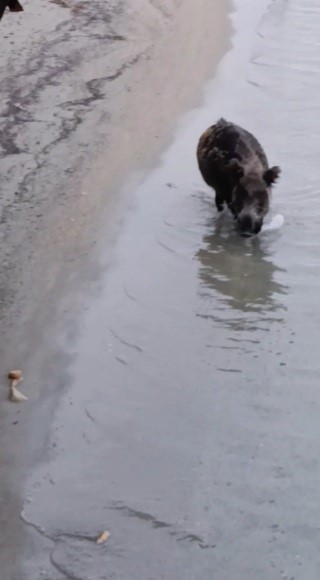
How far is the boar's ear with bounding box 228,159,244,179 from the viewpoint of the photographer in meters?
8.42

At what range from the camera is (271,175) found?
8.37 metres

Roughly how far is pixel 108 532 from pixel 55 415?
3.41 ft

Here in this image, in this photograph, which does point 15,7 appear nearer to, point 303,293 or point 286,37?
point 303,293

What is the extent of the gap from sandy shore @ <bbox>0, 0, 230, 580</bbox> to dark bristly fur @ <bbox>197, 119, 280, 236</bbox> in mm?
754

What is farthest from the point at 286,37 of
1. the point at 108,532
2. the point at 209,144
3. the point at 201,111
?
the point at 108,532

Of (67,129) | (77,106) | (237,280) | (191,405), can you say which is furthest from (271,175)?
(77,106)

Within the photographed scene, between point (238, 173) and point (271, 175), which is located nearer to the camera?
point (271, 175)

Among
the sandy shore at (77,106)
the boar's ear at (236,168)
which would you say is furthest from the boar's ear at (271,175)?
the sandy shore at (77,106)

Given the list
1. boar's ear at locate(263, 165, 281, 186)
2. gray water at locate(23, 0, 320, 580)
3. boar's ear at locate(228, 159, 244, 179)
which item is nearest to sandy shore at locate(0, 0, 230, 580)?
gray water at locate(23, 0, 320, 580)

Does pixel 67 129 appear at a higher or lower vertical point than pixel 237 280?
lower

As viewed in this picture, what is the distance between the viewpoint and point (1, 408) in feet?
20.0

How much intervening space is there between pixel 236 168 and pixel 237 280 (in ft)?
3.52

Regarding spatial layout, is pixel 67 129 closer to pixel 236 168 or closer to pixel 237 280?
pixel 236 168

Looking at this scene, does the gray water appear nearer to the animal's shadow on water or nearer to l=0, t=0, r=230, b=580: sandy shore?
the animal's shadow on water
